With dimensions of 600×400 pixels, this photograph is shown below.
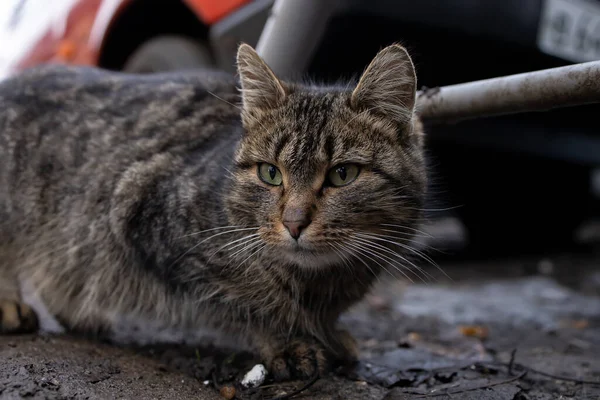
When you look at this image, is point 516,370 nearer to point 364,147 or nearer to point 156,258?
point 364,147

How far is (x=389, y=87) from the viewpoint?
81.1 inches

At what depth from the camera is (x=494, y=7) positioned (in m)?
2.88

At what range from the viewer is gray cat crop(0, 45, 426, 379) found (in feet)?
6.42

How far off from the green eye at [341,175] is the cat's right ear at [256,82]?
1.19 ft

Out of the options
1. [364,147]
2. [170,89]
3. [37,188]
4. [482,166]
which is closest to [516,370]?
[364,147]

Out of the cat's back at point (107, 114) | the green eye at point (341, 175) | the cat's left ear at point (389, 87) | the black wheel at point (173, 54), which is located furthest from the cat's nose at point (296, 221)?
the black wheel at point (173, 54)

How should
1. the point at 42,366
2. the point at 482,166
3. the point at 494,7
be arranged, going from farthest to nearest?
1. the point at 482,166
2. the point at 494,7
3. the point at 42,366

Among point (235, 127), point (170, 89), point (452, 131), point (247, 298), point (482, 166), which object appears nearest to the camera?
point (247, 298)

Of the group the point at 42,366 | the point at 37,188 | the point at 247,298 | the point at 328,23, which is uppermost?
the point at 328,23

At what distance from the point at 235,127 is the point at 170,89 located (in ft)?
1.37

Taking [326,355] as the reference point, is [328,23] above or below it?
above

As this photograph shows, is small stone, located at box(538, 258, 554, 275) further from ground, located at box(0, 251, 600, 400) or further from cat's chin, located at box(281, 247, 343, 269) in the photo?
cat's chin, located at box(281, 247, 343, 269)

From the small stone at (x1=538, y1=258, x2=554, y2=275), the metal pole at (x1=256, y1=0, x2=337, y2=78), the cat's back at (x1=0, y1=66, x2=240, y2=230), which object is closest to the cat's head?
the cat's back at (x1=0, y1=66, x2=240, y2=230)

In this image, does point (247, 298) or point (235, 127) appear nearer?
point (247, 298)
